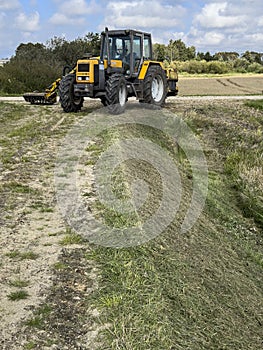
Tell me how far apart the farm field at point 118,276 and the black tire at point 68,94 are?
13.2ft

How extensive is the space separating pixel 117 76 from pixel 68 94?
1.55 metres

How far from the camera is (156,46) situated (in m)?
60.0

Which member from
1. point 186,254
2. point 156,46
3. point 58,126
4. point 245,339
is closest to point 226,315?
point 245,339

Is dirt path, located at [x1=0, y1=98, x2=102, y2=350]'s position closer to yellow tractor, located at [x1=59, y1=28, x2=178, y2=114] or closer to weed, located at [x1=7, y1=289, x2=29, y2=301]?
weed, located at [x1=7, y1=289, x2=29, y2=301]

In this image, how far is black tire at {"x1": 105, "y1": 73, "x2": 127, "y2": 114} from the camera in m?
12.0

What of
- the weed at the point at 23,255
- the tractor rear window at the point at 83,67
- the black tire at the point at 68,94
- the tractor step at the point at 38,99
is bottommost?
the weed at the point at 23,255

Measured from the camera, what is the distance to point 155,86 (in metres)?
14.7

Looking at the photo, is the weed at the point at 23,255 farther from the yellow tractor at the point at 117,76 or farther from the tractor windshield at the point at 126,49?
the tractor windshield at the point at 126,49

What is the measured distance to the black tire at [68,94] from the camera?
12.9 m

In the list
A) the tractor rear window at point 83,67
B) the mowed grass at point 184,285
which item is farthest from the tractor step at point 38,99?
the mowed grass at point 184,285

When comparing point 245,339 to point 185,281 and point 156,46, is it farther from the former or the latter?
point 156,46

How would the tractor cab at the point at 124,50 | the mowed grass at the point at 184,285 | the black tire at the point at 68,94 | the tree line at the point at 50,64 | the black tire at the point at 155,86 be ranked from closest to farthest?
1. the mowed grass at the point at 184,285
2. the black tire at the point at 68,94
3. the tractor cab at the point at 124,50
4. the black tire at the point at 155,86
5. the tree line at the point at 50,64

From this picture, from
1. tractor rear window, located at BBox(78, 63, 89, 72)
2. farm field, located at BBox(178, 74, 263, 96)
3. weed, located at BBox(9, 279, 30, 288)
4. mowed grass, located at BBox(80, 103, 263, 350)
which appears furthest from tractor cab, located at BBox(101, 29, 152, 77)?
farm field, located at BBox(178, 74, 263, 96)

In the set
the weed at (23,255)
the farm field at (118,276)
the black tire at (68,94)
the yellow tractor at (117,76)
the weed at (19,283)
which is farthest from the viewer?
the black tire at (68,94)
